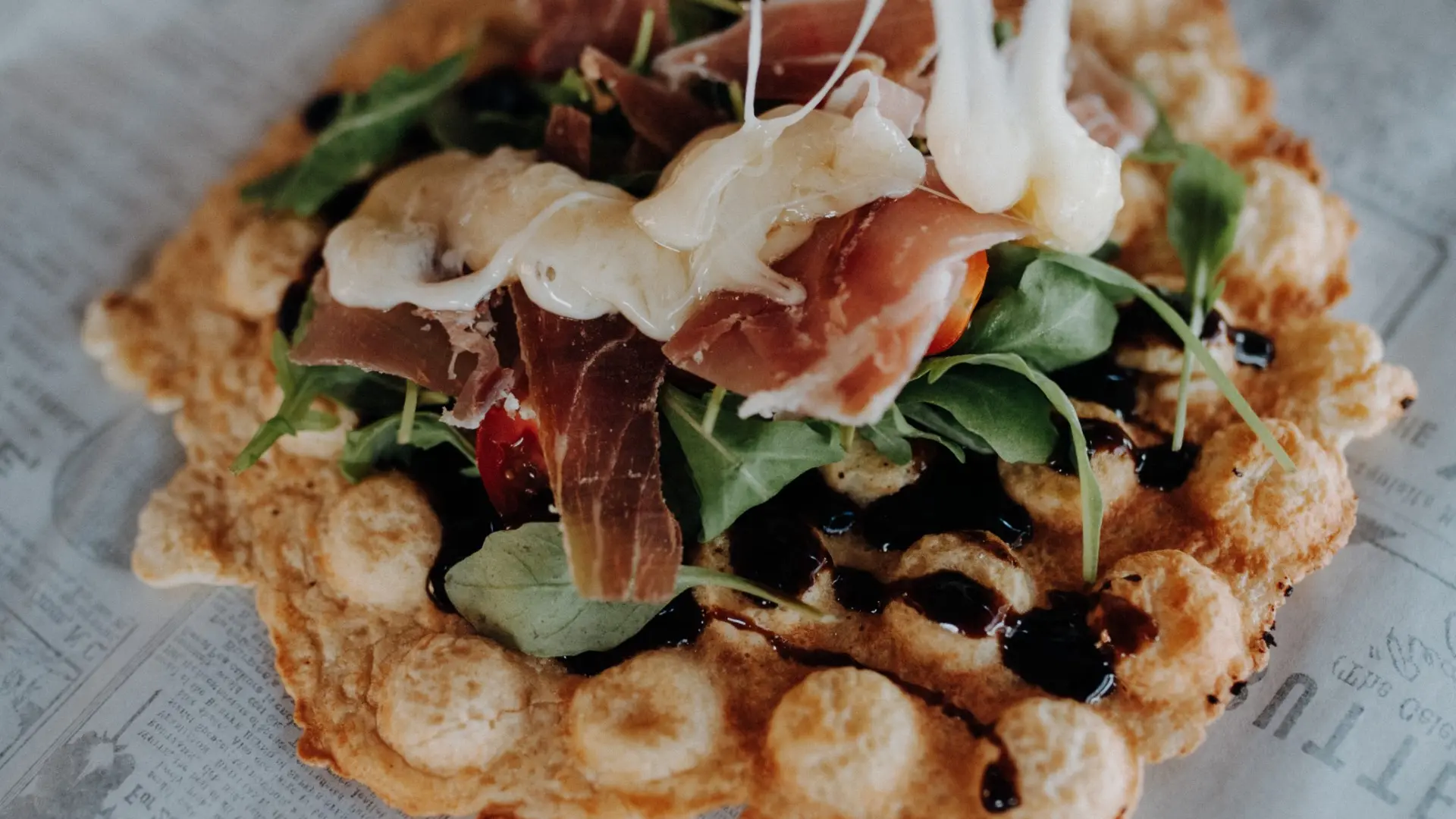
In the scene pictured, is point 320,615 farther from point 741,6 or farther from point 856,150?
point 741,6

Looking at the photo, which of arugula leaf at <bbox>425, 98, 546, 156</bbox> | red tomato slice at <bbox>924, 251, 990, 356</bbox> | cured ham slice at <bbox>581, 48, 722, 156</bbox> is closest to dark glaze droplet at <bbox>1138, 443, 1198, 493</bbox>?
red tomato slice at <bbox>924, 251, 990, 356</bbox>

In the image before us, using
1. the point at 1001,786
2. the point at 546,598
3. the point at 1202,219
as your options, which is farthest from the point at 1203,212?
the point at 546,598

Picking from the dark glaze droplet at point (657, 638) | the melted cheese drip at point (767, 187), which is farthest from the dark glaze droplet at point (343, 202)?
the dark glaze droplet at point (657, 638)

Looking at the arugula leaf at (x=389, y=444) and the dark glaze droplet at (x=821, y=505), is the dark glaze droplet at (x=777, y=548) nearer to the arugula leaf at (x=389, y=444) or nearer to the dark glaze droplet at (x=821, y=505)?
the dark glaze droplet at (x=821, y=505)

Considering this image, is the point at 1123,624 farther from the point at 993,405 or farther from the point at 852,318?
the point at 852,318

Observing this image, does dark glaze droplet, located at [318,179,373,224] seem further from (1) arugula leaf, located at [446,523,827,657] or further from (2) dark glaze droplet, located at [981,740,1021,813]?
(2) dark glaze droplet, located at [981,740,1021,813]
